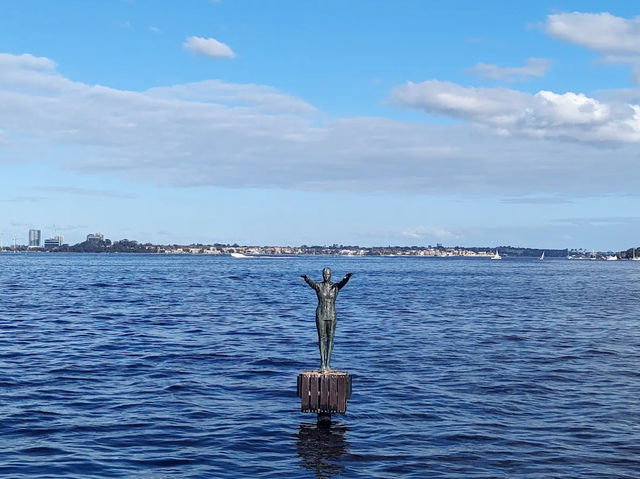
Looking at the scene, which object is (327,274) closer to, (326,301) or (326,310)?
(326,301)

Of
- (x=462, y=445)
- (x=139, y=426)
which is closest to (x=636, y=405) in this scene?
(x=462, y=445)

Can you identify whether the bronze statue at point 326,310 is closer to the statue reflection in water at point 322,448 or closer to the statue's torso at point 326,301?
the statue's torso at point 326,301

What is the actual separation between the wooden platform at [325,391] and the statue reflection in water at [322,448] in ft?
2.83

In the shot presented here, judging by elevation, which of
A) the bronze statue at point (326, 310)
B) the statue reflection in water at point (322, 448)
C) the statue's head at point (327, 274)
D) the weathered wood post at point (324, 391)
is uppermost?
the statue's head at point (327, 274)

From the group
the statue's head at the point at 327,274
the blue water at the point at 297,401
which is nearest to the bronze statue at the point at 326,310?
the statue's head at the point at 327,274

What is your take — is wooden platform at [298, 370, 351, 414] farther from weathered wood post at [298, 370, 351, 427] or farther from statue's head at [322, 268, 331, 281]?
statue's head at [322, 268, 331, 281]

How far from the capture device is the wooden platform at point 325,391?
67.7 feet

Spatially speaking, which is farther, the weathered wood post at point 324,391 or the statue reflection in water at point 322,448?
the weathered wood post at point 324,391

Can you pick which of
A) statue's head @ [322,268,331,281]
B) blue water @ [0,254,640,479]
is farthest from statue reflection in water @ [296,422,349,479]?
statue's head @ [322,268,331,281]

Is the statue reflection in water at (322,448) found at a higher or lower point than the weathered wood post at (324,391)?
lower

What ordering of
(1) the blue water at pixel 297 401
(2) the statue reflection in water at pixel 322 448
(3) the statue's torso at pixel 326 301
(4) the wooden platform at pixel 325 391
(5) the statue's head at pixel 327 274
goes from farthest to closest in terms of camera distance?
(3) the statue's torso at pixel 326 301 → (5) the statue's head at pixel 327 274 → (4) the wooden platform at pixel 325 391 → (1) the blue water at pixel 297 401 → (2) the statue reflection in water at pixel 322 448

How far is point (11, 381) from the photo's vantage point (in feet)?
94.3

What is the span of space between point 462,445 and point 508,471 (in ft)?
8.08

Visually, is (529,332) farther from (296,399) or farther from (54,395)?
(54,395)
